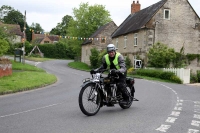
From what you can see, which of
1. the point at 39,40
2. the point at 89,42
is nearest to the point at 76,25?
the point at 89,42

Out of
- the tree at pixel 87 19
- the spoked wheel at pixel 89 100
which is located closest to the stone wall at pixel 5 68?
the spoked wheel at pixel 89 100

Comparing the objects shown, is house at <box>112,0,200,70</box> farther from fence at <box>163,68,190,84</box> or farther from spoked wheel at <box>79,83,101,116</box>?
spoked wheel at <box>79,83,101,116</box>

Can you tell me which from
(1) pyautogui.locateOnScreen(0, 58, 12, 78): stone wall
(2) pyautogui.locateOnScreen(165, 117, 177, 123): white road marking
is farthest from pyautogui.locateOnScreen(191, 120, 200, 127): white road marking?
(1) pyautogui.locateOnScreen(0, 58, 12, 78): stone wall

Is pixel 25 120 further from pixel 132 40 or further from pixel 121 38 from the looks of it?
pixel 121 38

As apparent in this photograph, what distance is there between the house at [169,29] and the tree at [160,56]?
3.35m

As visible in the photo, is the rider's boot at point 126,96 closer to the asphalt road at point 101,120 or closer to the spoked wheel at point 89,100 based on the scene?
the asphalt road at point 101,120

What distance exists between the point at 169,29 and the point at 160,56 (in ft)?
24.1

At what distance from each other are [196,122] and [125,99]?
7.76 feet

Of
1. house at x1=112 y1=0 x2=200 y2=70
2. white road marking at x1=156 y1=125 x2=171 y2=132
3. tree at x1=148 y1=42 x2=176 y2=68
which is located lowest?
white road marking at x1=156 y1=125 x2=171 y2=132

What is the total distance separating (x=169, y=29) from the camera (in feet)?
125

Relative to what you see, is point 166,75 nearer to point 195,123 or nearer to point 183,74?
point 183,74

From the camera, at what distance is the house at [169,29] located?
36.8 meters

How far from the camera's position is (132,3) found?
4981cm

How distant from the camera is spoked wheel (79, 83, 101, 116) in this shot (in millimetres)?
7707
